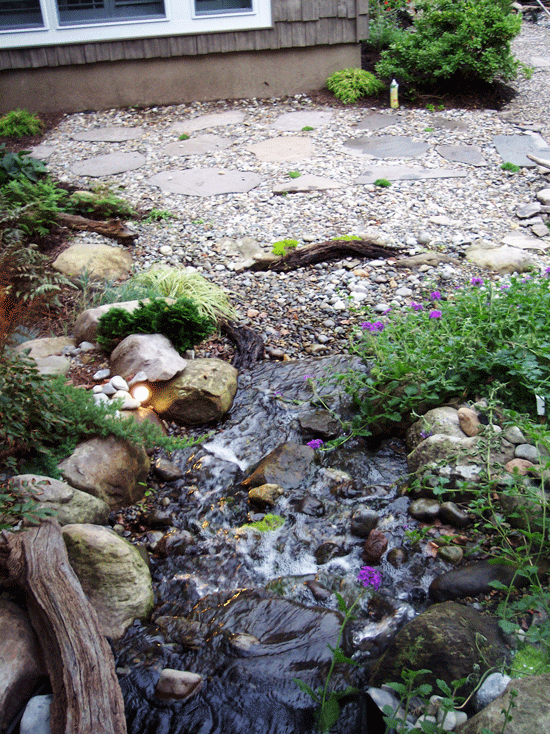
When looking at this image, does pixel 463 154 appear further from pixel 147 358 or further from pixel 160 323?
pixel 147 358

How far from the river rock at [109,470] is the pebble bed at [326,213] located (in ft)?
4.59

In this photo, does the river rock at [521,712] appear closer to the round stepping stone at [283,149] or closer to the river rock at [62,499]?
the river rock at [62,499]

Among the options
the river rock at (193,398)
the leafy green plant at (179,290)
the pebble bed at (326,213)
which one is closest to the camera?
the river rock at (193,398)

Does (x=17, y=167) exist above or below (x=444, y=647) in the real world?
above

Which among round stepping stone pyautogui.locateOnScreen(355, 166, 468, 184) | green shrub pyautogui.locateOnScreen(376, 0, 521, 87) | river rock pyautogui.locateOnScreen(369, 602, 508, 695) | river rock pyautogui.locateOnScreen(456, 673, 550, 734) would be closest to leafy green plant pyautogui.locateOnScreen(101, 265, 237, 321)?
round stepping stone pyautogui.locateOnScreen(355, 166, 468, 184)

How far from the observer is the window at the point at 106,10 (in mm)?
7930

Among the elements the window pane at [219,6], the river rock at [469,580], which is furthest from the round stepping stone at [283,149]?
the river rock at [469,580]

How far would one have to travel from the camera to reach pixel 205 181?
6207 mm

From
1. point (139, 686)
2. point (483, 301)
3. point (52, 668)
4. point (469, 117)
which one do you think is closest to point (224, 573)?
point (139, 686)

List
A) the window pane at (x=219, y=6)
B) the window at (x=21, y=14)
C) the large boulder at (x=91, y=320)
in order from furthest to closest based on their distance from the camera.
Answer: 1. the window pane at (x=219, y=6)
2. the window at (x=21, y=14)
3. the large boulder at (x=91, y=320)

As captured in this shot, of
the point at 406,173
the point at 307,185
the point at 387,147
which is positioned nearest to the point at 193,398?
the point at 307,185

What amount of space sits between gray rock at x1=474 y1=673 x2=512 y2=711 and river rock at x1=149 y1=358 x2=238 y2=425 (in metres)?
2.14

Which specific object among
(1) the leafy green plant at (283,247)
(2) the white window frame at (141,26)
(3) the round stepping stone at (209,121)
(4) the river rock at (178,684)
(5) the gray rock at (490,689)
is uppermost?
(2) the white window frame at (141,26)

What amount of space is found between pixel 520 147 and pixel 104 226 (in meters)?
4.66
